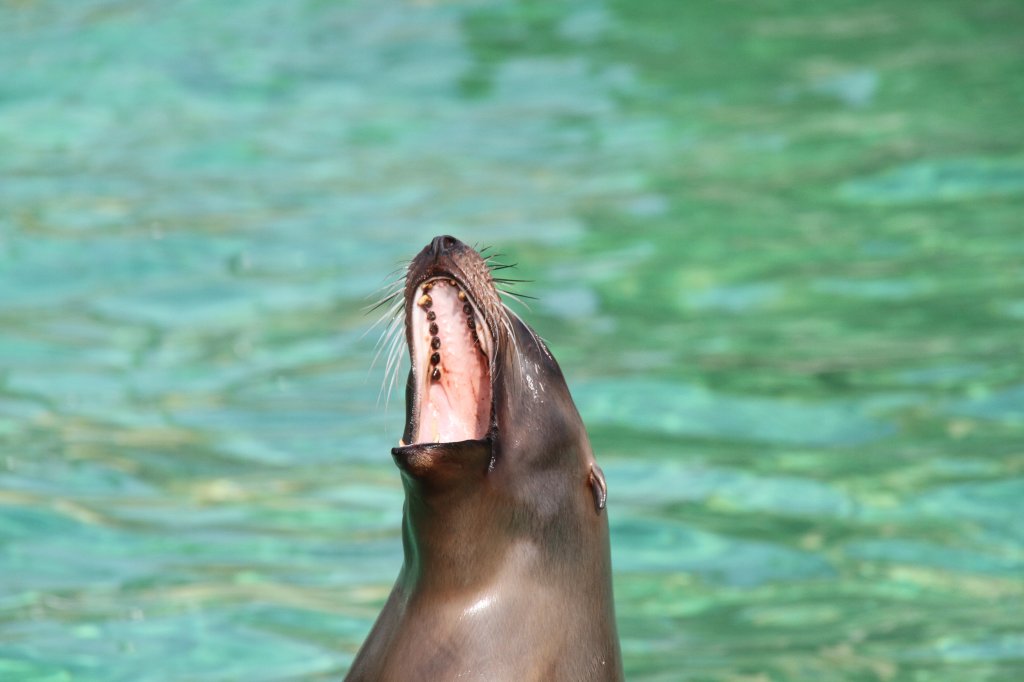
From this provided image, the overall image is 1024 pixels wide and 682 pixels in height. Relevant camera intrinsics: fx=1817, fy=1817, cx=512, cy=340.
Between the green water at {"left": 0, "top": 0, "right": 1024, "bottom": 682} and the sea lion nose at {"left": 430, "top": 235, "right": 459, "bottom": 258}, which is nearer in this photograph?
the sea lion nose at {"left": 430, "top": 235, "right": 459, "bottom": 258}

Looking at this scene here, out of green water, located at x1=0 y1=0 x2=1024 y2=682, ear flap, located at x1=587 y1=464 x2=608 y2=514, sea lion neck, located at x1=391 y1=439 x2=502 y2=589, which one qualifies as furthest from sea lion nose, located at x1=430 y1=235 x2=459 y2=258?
green water, located at x1=0 y1=0 x2=1024 y2=682

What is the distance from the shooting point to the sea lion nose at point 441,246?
10.9ft

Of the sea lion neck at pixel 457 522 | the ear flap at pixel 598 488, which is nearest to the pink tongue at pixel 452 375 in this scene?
the sea lion neck at pixel 457 522

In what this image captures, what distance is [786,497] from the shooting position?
5898 millimetres

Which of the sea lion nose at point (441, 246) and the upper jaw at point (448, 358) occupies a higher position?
the sea lion nose at point (441, 246)

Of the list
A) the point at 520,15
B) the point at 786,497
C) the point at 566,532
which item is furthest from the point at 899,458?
the point at 520,15

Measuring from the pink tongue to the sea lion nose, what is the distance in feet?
0.19

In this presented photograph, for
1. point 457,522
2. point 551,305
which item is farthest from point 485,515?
point 551,305

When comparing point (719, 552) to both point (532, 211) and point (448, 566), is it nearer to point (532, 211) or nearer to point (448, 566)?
point (448, 566)

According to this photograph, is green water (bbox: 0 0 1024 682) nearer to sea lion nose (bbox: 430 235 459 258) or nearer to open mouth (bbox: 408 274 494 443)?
open mouth (bbox: 408 274 494 443)

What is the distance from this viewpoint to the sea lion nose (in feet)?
10.9

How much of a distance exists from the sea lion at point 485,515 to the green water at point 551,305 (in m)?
1.21

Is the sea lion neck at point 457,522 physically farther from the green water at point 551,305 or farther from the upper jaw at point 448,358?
the green water at point 551,305

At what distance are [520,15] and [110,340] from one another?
5.93 metres
